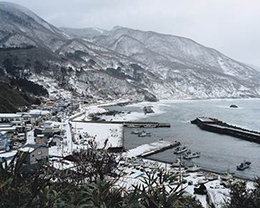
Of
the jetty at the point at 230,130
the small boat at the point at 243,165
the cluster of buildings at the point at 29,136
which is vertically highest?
the cluster of buildings at the point at 29,136

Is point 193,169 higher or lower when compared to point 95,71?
lower

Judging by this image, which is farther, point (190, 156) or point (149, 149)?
point (149, 149)

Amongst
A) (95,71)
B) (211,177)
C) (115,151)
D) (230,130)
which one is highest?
(95,71)

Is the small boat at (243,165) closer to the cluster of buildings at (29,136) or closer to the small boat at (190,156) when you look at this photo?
the small boat at (190,156)

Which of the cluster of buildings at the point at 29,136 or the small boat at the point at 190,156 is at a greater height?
the cluster of buildings at the point at 29,136

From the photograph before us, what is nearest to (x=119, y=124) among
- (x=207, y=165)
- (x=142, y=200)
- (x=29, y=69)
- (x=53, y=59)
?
(x=207, y=165)

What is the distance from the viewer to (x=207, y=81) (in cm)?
14588

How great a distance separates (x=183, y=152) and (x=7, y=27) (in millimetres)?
148769

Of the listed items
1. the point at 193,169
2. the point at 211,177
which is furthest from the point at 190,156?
the point at 211,177

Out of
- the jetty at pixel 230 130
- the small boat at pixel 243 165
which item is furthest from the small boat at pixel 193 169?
the jetty at pixel 230 130

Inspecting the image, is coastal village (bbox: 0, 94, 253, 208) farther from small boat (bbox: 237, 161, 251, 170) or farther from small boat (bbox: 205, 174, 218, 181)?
small boat (bbox: 237, 161, 251, 170)

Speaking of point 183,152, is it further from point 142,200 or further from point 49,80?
point 49,80

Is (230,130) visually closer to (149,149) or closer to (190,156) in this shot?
(190,156)

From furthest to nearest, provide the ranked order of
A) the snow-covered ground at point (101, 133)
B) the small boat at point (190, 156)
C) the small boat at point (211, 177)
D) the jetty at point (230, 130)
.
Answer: the jetty at point (230, 130)
the snow-covered ground at point (101, 133)
the small boat at point (190, 156)
the small boat at point (211, 177)
